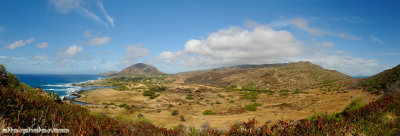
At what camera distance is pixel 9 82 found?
41.9 feet

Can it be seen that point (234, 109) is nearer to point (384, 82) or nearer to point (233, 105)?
point (233, 105)

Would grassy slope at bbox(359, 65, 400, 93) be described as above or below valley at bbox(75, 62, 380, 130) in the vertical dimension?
above

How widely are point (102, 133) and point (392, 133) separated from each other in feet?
24.2

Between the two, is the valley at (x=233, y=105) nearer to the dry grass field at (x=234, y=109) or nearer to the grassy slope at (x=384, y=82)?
the dry grass field at (x=234, y=109)

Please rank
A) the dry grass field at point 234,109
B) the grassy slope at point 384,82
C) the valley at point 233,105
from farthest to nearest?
the grassy slope at point 384,82
the valley at point 233,105
the dry grass field at point 234,109

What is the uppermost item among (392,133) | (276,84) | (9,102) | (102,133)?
(9,102)

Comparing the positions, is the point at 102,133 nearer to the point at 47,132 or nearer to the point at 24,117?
the point at 47,132

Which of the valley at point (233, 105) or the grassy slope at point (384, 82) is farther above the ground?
the grassy slope at point (384, 82)

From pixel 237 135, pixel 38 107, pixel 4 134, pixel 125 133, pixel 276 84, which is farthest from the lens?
pixel 276 84

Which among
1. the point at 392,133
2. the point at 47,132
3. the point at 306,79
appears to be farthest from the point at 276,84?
the point at 47,132

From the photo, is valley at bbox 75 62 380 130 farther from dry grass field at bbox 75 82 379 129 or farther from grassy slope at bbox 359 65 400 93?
grassy slope at bbox 359 65 400 93

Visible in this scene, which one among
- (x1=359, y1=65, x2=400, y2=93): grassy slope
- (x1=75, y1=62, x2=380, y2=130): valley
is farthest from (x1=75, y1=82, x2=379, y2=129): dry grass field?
(x1=359, y1=65, x2=400, y2=93): grassy slope

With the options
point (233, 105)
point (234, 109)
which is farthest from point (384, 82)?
point (234, 109)

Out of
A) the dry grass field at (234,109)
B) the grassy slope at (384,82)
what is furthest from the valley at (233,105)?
the grassy slope at (384,82)
